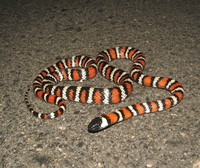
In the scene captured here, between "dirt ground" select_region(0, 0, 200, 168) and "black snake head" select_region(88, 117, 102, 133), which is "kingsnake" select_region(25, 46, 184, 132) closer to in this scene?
"black snake head" select_region(88, 117, 102, 133)

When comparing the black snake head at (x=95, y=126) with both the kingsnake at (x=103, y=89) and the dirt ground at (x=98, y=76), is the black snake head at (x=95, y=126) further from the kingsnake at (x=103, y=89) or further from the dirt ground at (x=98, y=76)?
the dirt ground at (x=98, y=76)

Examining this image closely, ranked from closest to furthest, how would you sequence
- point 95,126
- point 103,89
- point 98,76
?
point 95,126
point 103,89
point 98,76

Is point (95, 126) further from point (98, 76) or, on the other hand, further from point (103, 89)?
point (98, 76)

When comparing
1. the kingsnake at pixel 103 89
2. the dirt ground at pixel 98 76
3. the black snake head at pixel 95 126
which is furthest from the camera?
the kingsnake at pixel 103 89

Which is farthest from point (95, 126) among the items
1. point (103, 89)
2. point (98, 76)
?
point (98, 76)

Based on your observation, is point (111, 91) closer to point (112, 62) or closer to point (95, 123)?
point (95, 123)

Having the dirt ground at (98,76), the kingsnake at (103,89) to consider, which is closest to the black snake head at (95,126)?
the kingsnake at (103,89)

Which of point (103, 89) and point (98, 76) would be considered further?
point (98, 76)
